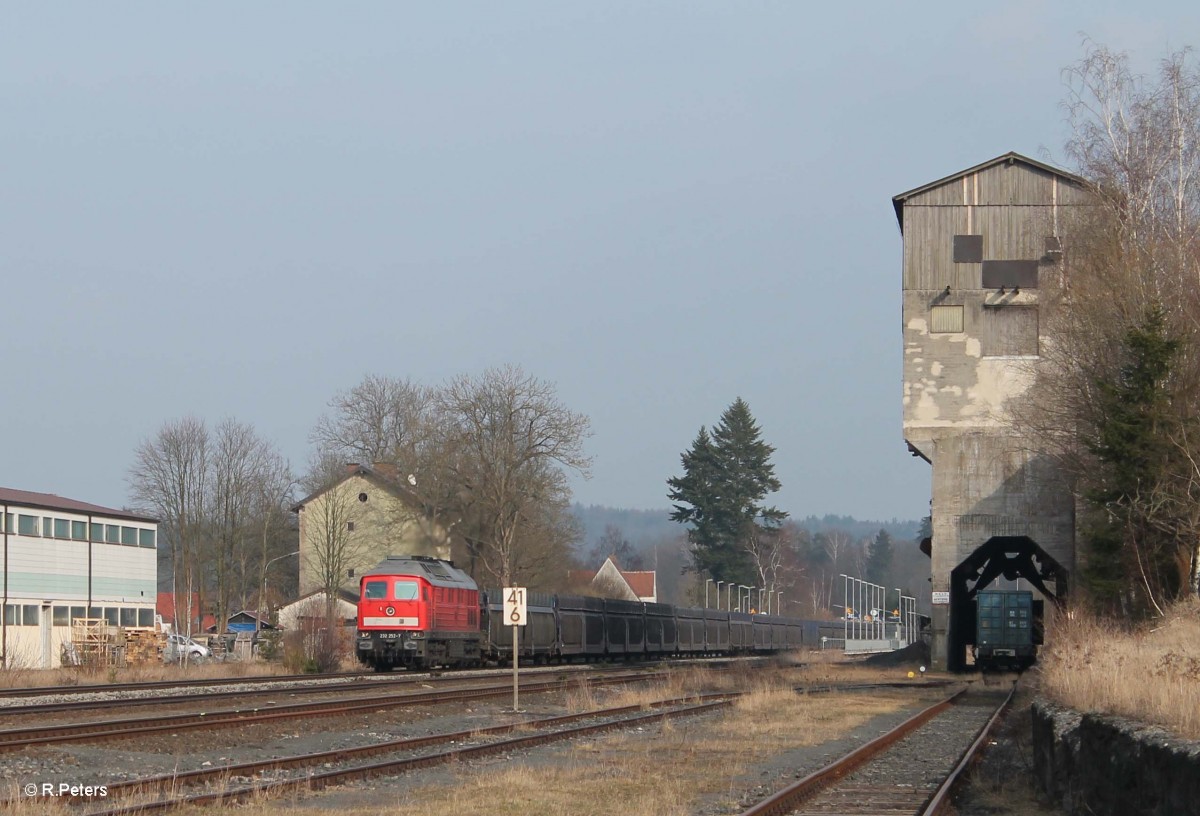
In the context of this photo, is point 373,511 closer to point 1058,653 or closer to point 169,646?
point 169,646

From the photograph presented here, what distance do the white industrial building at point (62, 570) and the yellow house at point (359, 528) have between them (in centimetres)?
1854

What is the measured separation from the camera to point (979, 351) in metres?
44.4

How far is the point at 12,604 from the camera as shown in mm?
50844

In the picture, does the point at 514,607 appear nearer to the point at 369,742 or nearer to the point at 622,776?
the point at 369,742

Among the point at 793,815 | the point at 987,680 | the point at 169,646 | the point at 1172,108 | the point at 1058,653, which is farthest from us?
the point at 169,646

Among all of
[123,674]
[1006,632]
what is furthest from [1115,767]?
[1006,632]

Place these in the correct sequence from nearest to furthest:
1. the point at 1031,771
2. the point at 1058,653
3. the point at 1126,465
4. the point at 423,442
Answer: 1. the point at 1031,771
2. the point at 1058,653
3. the point at 1126,465
4. the point at 423,442

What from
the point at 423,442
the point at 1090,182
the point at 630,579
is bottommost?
the point at 630,579

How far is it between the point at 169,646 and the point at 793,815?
4938cm

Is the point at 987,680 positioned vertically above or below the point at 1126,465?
below

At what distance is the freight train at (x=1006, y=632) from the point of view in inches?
1842

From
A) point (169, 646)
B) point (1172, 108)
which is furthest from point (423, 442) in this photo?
point (1172, 108)
